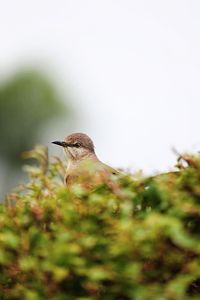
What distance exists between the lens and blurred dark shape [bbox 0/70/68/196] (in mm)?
28375

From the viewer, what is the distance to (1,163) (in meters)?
27.4

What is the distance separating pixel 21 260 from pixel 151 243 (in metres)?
0.51

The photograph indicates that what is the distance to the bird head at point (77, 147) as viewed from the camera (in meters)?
7.91

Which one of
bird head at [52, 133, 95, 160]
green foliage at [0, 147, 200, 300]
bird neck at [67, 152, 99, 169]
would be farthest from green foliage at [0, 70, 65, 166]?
green foliage at [0, 147, 200, 300]

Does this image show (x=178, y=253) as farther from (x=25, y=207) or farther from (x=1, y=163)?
(x=1, y=163)

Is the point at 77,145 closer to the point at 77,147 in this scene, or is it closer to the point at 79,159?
the point at 77,147

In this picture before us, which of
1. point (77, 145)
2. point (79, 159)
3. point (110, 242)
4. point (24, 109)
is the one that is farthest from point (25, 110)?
point (110, 242)

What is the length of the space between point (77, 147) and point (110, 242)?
5.27 m

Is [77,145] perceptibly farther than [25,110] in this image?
No

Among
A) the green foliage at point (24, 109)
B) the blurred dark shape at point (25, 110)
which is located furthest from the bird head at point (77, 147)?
the green foliage at point (24, 109)

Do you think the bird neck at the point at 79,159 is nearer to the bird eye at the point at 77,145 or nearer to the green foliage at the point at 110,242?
the bird eye at the point at 77,145

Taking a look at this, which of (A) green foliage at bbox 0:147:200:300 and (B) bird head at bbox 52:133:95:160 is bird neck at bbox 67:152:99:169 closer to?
(B) bird head at bbox 52:133:95:160

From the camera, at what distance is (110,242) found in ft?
9.21

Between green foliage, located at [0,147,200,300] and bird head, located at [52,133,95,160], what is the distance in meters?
4.62
